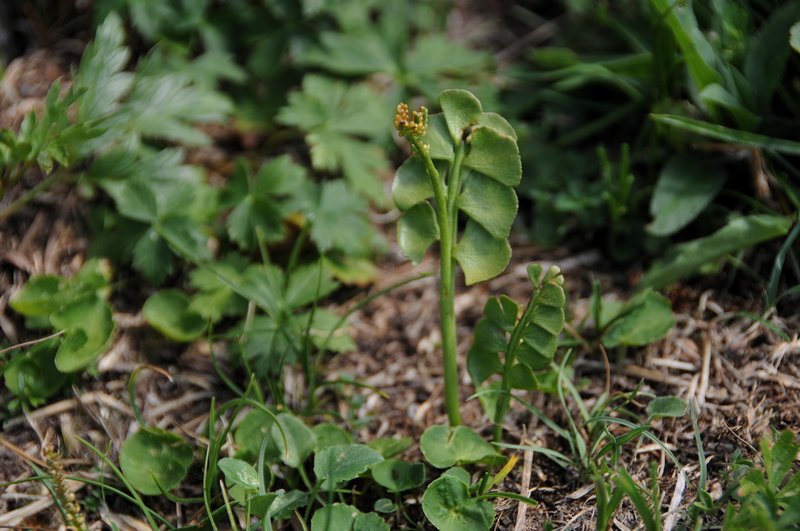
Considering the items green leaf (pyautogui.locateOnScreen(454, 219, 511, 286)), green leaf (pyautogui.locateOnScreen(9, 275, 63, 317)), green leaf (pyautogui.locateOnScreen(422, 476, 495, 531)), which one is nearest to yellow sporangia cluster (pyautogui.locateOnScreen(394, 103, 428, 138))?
green leaf (pyautogui.locateOnScreen(454, 219, 511, 286))

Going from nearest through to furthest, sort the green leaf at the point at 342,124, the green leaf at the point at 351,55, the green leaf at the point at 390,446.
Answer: the green leaf at the point at 390,446, the green leaf at the point at 342,124, the green leaf at the point at 351,55

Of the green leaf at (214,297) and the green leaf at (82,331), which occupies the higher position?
the green leaf at (82,331)

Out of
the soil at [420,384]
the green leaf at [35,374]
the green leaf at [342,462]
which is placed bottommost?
the soil at [420,384]

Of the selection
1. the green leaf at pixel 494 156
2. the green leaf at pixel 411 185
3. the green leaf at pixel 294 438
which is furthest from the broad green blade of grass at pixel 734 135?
the green leaf at pixel 294 438

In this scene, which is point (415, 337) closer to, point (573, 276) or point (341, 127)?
point (573, 276)

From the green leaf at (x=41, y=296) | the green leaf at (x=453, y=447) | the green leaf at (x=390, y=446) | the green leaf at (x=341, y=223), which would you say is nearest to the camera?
the green leaf at (x=453, y=447)

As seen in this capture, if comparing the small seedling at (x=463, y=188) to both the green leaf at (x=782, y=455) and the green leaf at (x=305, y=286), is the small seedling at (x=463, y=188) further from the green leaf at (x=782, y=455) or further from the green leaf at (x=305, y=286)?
the green leaf at (x=782, y=455)
